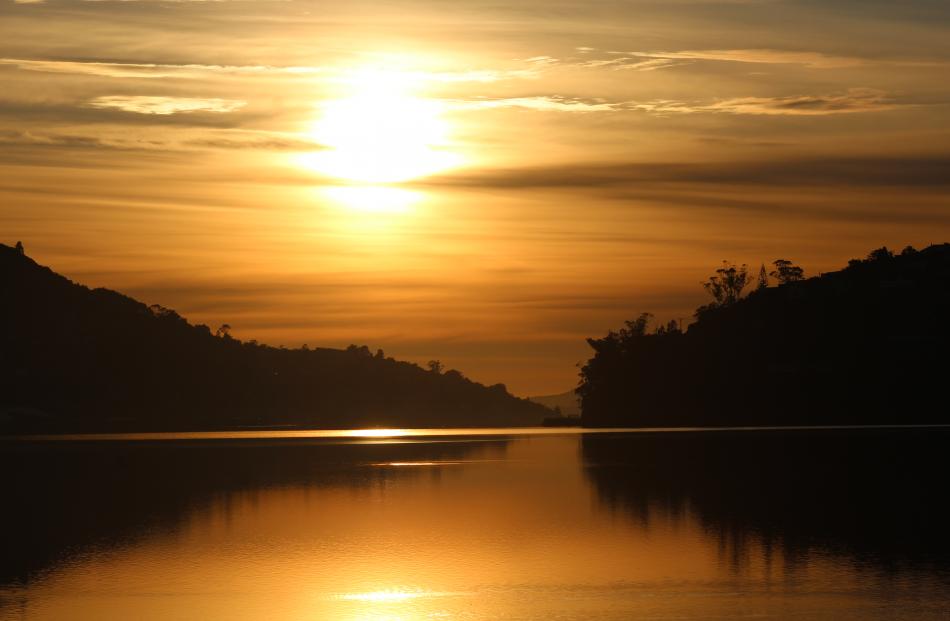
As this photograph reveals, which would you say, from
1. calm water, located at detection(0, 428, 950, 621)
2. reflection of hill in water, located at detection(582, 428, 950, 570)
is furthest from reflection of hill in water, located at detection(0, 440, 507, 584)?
reflection of hill in water, located at detection(582, 428, 950, 570)

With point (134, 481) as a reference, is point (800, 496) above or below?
above

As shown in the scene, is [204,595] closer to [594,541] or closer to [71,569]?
[71,569]

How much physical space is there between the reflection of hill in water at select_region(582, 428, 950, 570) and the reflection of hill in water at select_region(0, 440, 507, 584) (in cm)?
1950

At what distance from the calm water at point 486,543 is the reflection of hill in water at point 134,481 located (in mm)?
348

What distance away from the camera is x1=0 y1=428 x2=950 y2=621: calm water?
129ft

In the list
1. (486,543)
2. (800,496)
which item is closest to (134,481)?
(486,543)

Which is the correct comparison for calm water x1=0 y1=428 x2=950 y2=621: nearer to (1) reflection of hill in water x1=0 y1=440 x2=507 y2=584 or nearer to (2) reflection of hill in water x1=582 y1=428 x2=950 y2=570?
(2) reflection of hill in water x1=582 y1=428 x2=950 y2=570

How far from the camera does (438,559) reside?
163 feet

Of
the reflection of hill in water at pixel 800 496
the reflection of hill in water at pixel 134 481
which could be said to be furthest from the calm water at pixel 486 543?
the reflection of hill in water at pixel 134 481

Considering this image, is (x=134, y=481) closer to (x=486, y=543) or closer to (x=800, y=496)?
(x=486, y=543)

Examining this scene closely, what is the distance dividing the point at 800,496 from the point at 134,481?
47848 mm

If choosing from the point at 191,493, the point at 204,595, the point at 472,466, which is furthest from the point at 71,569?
the point at 472,466

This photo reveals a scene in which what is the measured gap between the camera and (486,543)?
5491 cm

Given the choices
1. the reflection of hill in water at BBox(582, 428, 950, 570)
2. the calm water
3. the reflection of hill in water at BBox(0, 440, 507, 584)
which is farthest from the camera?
the reflection of hill in water at BBox(0, 440, 507, 584)
